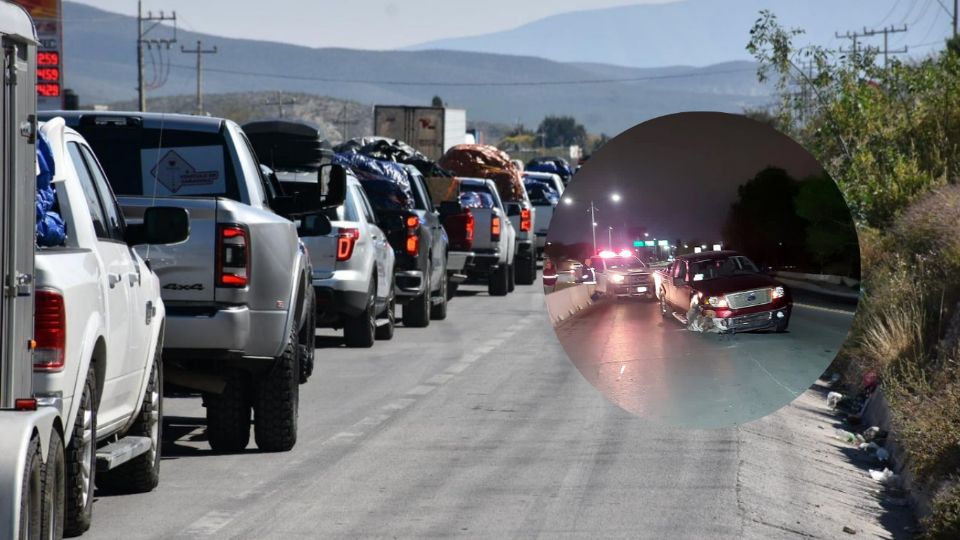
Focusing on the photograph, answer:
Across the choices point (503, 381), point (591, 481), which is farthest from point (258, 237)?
point (503, 381)

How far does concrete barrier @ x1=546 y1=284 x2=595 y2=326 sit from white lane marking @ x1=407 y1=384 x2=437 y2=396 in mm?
9988

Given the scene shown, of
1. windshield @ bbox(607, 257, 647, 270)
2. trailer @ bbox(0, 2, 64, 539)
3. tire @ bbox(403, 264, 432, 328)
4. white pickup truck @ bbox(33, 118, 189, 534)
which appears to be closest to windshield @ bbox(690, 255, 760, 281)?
windshield @ bbox(607, 257, 647, 270)

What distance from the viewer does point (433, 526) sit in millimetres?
8383

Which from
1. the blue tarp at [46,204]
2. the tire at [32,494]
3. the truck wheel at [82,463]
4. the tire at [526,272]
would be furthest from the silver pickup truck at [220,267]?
the tire at [526,272]

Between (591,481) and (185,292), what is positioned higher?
(185,292)

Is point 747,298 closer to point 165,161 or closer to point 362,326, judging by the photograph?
point 165,161

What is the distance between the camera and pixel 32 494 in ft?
20.0

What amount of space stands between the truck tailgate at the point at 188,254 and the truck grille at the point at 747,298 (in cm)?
635

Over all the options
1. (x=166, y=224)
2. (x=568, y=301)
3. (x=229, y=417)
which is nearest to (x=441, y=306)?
(x=229, y=417)

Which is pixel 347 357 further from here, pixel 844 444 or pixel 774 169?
pixel 774 169

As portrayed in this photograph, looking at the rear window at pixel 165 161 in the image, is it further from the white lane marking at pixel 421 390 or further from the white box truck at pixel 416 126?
the white box truck at pixel 416 126

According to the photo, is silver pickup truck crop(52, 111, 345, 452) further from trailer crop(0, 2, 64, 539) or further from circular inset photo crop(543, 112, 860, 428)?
circular inset photo crop(543, 112, 860, 428)

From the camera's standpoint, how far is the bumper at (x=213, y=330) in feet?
33.2

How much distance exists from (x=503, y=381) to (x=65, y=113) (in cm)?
594
